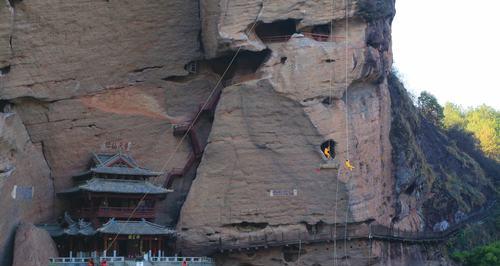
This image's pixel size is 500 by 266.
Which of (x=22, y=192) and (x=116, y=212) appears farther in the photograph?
(x=116, y=212)

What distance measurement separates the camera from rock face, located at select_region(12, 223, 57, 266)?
2539 cm

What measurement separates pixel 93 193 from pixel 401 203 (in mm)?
12804

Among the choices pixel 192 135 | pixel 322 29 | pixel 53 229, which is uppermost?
pixel 322 29

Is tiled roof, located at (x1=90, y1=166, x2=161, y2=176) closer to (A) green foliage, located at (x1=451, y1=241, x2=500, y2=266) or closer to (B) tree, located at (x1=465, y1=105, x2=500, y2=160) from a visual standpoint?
(A) green foliage, located at (x1=451, y1=241, x2=500, y2=266)

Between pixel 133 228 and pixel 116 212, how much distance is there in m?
1.09

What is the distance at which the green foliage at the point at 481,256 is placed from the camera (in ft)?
105

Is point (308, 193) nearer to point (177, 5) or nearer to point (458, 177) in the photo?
point (177, 5)

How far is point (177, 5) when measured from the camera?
31000 mm

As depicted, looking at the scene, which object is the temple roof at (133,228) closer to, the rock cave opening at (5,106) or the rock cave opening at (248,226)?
the rock cave opening at (248,226)

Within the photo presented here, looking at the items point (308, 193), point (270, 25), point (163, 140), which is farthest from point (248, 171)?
point (270, 25)

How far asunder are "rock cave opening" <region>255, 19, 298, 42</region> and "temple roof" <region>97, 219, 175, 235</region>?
8.75m

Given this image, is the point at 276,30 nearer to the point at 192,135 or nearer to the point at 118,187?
the point at 192,135

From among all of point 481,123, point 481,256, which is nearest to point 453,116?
point 481,123

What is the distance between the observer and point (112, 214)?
2831cm
